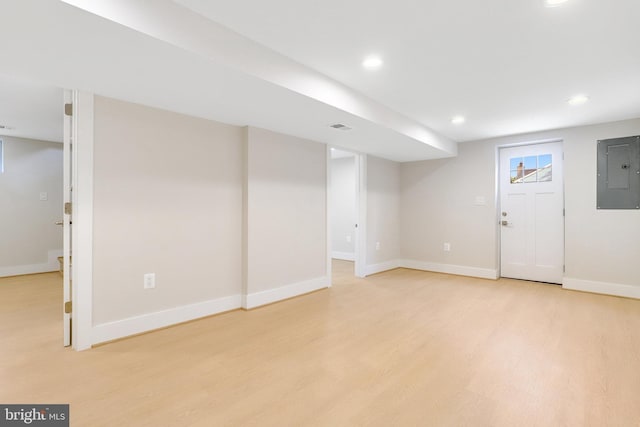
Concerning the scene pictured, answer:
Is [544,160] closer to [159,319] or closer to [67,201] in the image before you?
[159,319]

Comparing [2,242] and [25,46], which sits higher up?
[25,46]

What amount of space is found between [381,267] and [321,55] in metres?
3.99

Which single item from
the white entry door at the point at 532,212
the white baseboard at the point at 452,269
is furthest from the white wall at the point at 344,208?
the white entry door at the point at 532,212

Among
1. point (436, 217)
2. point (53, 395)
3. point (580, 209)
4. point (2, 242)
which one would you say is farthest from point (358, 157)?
point (2, 242)

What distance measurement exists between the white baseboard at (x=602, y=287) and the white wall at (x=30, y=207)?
798 centimetres

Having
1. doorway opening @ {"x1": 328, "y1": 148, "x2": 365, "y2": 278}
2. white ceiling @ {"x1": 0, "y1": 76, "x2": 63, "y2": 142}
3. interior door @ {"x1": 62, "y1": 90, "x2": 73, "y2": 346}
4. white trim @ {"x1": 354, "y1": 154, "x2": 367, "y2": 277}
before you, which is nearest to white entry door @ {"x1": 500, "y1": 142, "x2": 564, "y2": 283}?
white trim @ {"x1": 354, "y1": 154, "x2": 367, "y2": 277}

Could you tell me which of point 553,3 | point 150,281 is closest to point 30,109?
point 150,281

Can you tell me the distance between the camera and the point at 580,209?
4.30 m

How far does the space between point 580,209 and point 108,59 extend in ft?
18.0

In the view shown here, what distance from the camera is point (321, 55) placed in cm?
235

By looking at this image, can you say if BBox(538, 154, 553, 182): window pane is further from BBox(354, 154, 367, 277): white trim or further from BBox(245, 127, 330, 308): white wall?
BBox(245, 127, 330, 308): white wall

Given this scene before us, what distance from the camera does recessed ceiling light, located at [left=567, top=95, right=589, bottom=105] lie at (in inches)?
126

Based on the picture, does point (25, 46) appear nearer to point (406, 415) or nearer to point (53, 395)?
point (53, 395)

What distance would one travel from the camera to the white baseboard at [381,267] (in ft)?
17.1
